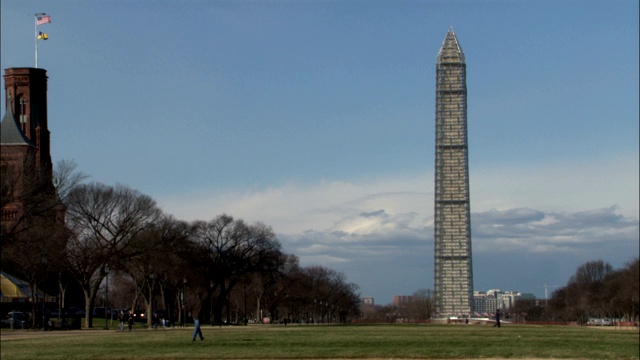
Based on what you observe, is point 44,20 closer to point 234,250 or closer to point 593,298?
point 234,250

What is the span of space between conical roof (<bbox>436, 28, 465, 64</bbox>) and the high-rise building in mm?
238

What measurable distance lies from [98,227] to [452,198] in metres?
106

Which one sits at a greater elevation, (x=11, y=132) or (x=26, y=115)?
(x=26, y=115)

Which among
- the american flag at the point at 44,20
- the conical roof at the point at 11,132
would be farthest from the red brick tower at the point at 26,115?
the american flag at the point at 44,20

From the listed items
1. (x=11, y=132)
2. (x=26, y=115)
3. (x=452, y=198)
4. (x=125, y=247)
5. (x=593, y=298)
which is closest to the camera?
(x=125, y=247)

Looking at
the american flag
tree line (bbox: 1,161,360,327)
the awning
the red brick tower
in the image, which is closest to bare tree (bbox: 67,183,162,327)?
tree line (bbox: 1,161,360,327)

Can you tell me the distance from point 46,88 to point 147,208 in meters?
57.5

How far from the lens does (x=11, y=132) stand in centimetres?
12462

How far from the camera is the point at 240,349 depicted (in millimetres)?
35594

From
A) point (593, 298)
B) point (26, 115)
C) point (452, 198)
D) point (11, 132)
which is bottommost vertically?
point (593, 298)

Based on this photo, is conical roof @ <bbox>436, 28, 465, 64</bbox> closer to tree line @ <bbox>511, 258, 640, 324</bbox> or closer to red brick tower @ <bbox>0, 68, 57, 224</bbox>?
tree line @ <bbox>511, 258, 640, 324</bbox>

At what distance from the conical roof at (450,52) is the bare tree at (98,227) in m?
108

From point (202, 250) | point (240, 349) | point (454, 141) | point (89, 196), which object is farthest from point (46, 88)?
point (240, 349)

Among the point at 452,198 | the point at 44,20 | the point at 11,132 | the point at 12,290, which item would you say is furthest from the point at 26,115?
the point at 452,198
